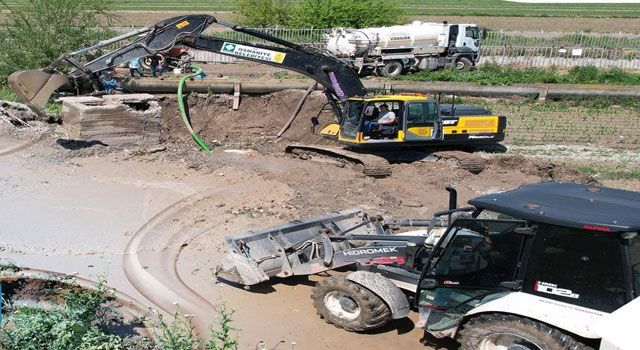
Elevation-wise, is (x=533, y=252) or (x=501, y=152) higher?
(x=533, y=252)

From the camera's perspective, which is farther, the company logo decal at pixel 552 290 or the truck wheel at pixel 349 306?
the truck wheel at pixel 349 306

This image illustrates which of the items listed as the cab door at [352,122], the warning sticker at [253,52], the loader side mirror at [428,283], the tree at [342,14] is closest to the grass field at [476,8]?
the tree at [342,14]

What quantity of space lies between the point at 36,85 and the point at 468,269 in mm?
10618

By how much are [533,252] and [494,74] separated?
2347cm

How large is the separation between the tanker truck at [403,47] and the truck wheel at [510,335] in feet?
75.7

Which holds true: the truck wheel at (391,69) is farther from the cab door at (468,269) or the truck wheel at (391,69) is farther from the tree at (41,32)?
the cab door at (468,269)

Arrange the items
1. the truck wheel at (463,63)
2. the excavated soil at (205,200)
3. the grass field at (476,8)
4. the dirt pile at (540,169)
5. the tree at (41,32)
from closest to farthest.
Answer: the excavated soil at (205,200)
the dirt pile at (540,169)
the tree at (41,32)
the truck wheel at (463,63)
the grass field at (476,8)

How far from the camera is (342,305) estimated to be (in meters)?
8.02

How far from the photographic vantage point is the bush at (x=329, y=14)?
3594 centimetres

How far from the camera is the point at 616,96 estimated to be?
2366cm

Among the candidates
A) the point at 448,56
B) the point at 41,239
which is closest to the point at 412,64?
the point at 448,56

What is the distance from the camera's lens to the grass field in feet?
186

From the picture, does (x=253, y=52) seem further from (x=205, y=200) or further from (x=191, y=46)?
(x=205, y=200)

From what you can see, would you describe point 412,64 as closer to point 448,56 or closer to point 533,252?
point 448,56
